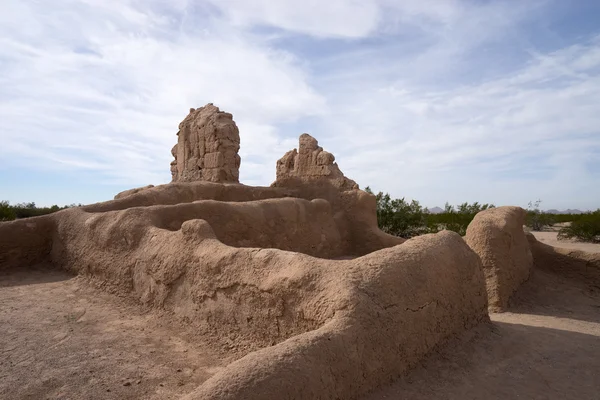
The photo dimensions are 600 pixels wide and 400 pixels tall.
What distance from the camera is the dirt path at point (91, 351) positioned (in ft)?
12.3

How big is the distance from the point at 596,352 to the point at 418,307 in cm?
244

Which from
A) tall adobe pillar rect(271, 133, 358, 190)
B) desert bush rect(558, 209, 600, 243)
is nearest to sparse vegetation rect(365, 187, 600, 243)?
desert bush rect(558, 209, 600, 243)

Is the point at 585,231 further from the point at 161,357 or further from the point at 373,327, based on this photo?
the point at 161,357

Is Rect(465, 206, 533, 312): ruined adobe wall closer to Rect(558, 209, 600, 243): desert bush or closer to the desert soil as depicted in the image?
the desert soil

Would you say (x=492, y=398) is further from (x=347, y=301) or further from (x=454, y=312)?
(x=347, y=301)

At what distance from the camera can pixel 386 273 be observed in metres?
4.12

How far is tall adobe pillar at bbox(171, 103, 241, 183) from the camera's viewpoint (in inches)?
499

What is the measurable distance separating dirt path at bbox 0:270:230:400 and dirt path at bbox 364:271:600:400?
183 cm

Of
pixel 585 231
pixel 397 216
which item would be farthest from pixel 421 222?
pixel 585 231

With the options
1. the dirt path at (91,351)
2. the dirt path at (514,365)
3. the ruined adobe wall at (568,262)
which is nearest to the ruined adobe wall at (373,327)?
the dirt path at (514,365)

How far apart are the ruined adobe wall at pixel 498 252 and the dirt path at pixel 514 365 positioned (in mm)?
575

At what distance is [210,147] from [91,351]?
907cm

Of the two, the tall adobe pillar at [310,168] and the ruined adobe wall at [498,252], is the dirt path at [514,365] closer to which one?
the ruined adobe wall at [498,252]

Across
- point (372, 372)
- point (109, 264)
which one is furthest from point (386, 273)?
point (109, 264)
